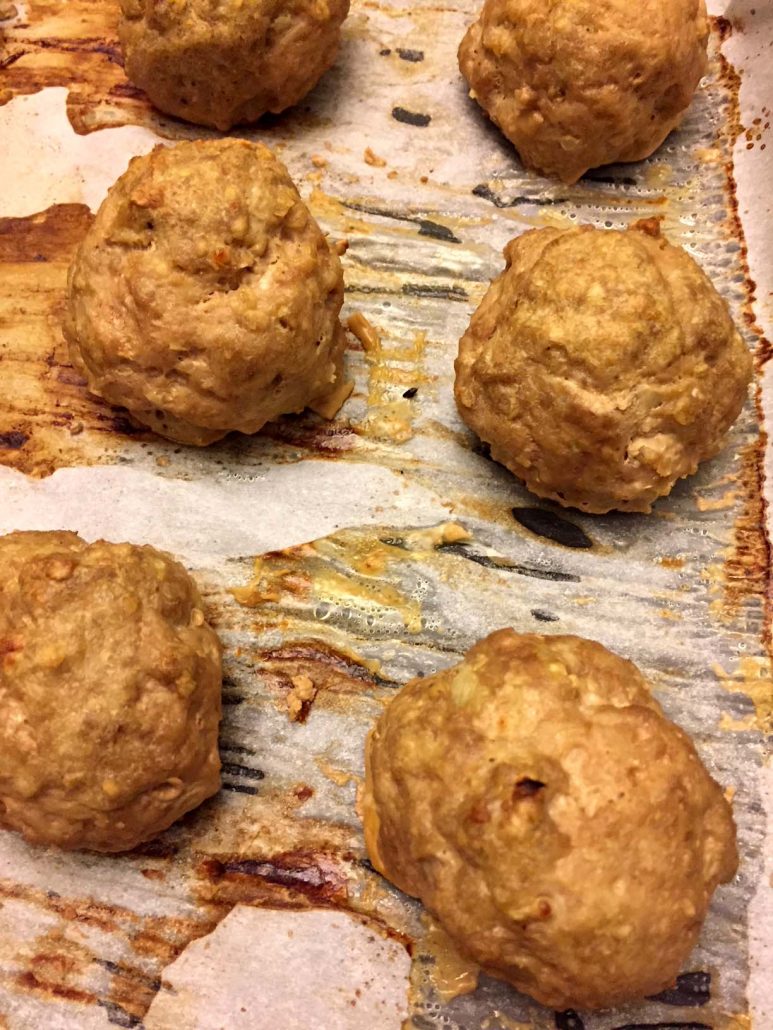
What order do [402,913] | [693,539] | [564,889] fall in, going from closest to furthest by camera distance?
[564,889], [402,913], [693,539]

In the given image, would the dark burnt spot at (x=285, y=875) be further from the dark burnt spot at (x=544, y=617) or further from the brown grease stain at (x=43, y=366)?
the brown grease stain at (x=43, y=366)

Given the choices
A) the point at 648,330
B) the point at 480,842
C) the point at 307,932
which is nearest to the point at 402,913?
the point at 307,932

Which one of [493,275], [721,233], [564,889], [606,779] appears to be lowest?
[564,889]

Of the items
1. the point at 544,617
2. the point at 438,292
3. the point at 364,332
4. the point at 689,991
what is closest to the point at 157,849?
the point at 544,617

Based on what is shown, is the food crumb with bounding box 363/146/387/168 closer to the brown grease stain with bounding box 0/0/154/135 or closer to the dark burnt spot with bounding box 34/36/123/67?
the brown grease stain with bounding box 0/0/154/135

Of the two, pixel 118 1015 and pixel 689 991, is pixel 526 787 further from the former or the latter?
pixel 118 1015

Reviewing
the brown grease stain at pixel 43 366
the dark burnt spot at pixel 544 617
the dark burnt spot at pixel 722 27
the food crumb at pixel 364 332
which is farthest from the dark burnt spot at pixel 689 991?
the dark burnt spot at pixel 722 27

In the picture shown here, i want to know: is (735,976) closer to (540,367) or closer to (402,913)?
(402,913)
